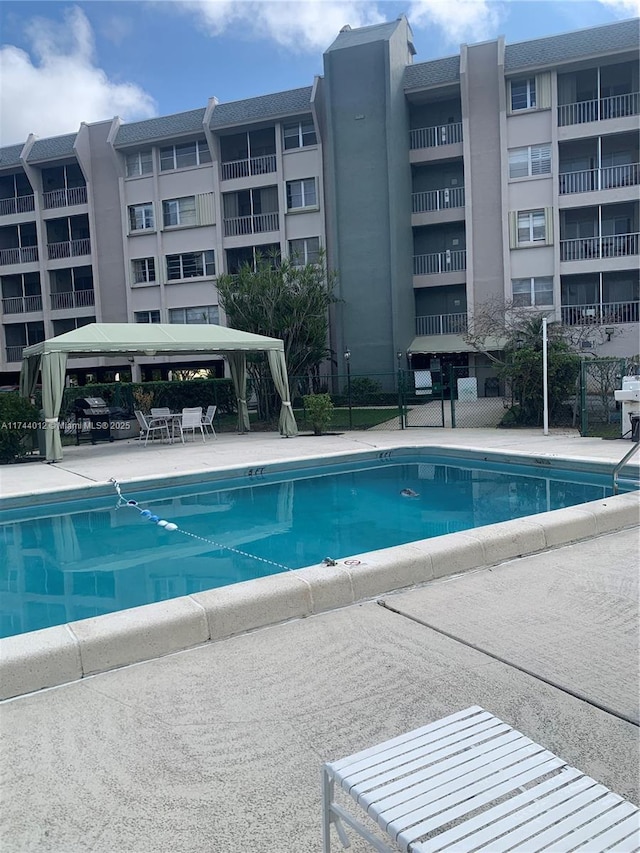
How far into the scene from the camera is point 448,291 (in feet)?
93.9

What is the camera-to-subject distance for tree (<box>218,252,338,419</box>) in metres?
20.6

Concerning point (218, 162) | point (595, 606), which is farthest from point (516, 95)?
point (595, 606)

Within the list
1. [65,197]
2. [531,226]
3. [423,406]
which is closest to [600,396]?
[423,406]

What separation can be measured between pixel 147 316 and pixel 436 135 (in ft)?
51.1

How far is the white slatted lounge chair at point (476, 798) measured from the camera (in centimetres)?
166

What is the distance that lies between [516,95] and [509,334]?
1382 centimetres

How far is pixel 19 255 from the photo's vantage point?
34.0 meters

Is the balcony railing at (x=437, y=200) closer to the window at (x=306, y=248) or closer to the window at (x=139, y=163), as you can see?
the window at (x=306, y=248)

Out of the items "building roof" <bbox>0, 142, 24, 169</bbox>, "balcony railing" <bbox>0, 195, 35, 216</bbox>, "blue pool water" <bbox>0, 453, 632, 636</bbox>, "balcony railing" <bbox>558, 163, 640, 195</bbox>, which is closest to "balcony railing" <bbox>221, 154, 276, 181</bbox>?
"balcony railing" <bbox>0, 195, 35, 216</bbox>

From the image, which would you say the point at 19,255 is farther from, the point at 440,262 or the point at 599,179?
the point at 599,179

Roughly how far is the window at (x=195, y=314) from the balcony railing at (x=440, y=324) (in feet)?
30.7

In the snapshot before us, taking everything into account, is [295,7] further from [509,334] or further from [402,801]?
[402,801]

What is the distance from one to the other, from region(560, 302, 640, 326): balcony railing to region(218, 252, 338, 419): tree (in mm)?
10077

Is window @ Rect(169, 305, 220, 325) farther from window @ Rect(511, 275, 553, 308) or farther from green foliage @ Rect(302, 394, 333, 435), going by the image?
green foliage @ Rect(302, 394, 333, 435)
